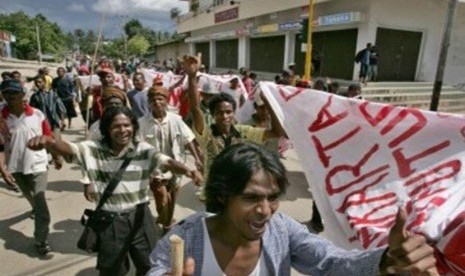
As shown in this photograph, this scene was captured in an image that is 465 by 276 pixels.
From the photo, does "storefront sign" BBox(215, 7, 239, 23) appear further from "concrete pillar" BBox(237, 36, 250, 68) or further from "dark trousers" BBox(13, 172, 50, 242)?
"dark trousers" BBox(13, 172, 50, 242)

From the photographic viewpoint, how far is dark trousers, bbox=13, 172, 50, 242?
4133 millimetres

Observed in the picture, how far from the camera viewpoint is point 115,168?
9.46ft

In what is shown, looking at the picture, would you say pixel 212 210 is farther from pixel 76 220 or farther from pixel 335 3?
pixel 335 3

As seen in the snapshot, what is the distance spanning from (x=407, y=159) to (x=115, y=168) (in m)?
1.87

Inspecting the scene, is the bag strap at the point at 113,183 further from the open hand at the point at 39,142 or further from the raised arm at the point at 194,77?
the raised arm at the point at 194,77

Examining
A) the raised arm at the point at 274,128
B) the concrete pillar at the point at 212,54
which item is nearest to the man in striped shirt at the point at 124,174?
the raised arm at the point at 274,128

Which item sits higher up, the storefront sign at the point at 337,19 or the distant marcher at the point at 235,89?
the storefront sign at the point at 337,19

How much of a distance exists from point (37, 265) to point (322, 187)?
2891mm

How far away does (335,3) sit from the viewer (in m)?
17.6

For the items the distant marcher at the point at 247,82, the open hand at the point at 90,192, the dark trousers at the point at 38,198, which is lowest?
the dark trousers at the point at 38,198

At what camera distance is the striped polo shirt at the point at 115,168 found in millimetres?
2875

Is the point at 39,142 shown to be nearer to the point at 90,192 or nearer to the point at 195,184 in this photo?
the point at 90,192

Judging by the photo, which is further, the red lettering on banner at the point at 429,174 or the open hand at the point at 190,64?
the open hand at the point at 190,64

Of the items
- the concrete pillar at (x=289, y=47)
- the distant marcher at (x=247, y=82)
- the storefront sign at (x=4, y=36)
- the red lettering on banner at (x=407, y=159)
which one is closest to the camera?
the red lettering on banner at (x=407, y=159)
